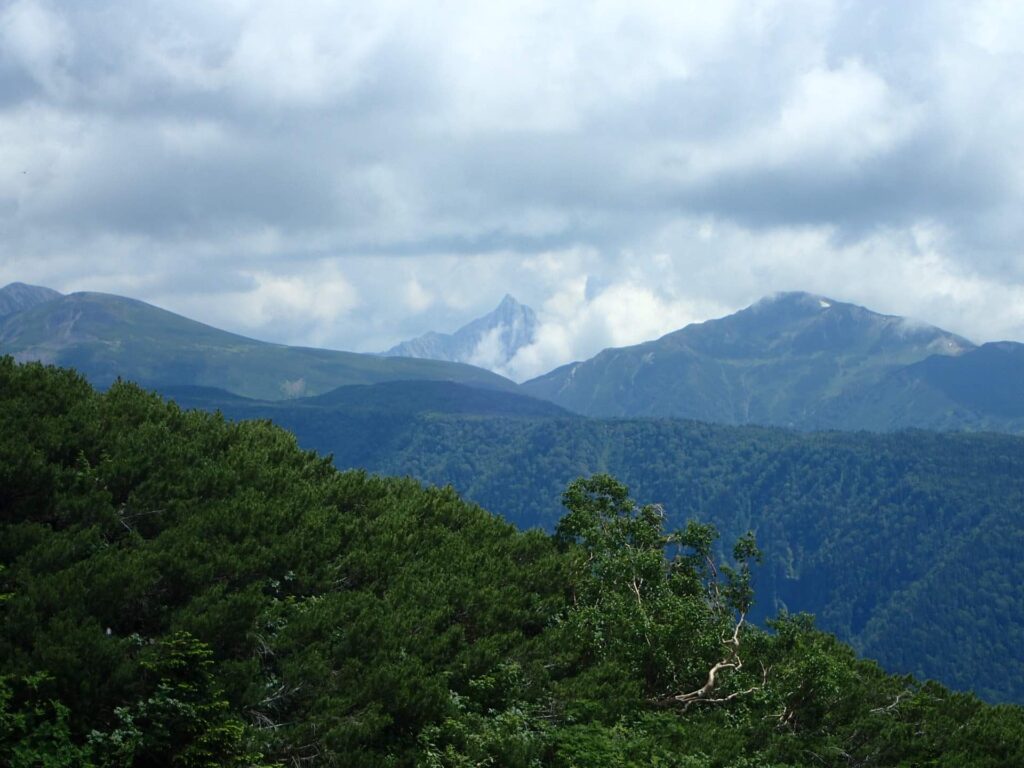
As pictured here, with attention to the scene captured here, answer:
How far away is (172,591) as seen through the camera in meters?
26.3

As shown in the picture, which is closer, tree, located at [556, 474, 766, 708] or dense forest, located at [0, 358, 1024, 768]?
dense forest, located at [0, 358, 1024, 768]

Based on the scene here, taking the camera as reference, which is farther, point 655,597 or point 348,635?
point 655,597

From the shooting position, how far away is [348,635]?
26.2 meters

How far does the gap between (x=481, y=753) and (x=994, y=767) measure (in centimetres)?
1487

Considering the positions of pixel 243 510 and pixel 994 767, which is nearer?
pixel 994 767

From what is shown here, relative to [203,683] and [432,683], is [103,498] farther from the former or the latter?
[432,683]

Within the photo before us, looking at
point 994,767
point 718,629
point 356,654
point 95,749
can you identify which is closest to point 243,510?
point 356,654

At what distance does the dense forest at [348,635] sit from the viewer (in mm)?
21203

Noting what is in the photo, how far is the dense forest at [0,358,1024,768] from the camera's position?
21.2 meters

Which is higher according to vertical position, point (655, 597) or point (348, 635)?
point (655, 597)

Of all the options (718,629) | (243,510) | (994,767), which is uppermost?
(243,510)

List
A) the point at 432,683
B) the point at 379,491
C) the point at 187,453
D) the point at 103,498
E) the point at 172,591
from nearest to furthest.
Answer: the point at 432,683 → the point at 172,591 → the point at 103,498 → the point at 187,453 → the point at 379,491

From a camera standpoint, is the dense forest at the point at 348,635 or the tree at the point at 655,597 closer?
the dense forest at the point at 348,635

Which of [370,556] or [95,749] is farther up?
[370,556]
